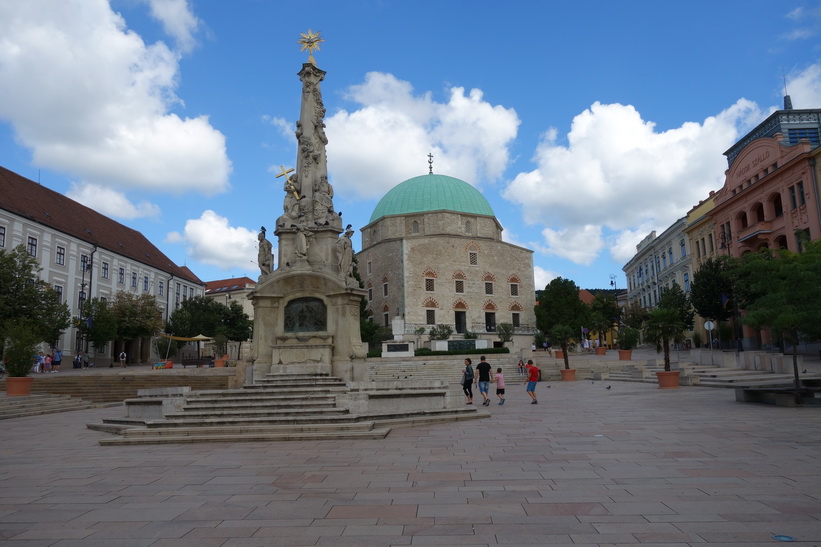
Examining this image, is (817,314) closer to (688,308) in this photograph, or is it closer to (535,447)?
(535,447)

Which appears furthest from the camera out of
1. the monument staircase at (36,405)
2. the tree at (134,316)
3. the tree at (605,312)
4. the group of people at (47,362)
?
the tree at (605,312)

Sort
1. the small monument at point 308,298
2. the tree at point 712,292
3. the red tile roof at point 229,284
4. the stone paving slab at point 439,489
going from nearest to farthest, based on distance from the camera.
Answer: the stone paving slab at point 439,489, the small monument at point 308,298, the tree at point 712,292, the red tile roof at point 229,284

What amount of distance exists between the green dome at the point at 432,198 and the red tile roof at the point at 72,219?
25331 mm

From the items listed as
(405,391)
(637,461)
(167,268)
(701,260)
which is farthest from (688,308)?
(167,268)

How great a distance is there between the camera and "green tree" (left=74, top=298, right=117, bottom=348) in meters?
43.5

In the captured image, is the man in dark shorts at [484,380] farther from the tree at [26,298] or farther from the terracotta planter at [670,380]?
the tree at [26,298]

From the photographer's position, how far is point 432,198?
66812mm

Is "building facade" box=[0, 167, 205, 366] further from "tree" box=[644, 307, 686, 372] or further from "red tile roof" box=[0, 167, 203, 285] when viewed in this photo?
"tree" box=[644, 307, 686, 372]

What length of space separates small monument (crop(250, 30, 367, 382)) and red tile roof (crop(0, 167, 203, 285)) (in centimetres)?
3234

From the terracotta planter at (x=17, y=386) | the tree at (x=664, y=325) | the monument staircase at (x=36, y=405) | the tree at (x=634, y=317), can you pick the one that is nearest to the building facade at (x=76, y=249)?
the terracotta planter at (x=17, y=386)

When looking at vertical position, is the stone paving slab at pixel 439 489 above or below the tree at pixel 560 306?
below

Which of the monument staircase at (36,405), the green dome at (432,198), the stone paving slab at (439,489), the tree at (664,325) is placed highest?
the green dome at (432,198)

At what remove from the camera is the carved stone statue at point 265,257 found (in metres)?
18.2

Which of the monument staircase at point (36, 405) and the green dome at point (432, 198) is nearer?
the monument staircase at point (36, 405)
